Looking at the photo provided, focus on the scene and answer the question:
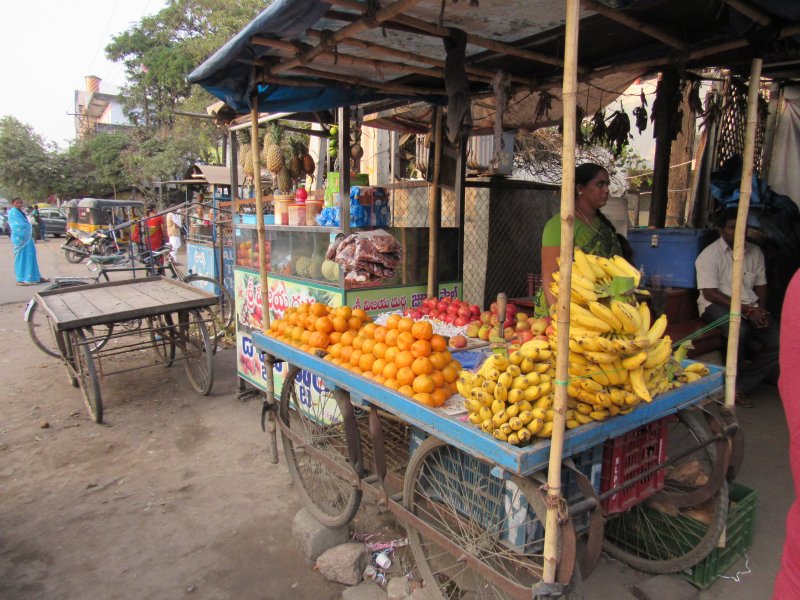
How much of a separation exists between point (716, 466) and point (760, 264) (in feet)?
9.65

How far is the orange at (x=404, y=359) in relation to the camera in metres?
2.52

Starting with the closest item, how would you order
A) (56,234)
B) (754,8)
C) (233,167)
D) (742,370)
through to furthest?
(754,8) → (742,370) → (233,167) → (56,234)

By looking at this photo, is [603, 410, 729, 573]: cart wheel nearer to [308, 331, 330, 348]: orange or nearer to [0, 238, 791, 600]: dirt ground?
[0, 238, 791, 600]: dirt ground

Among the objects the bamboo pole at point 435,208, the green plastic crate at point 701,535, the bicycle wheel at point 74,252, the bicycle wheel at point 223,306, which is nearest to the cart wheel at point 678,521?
the green plastic crate at point 701,535

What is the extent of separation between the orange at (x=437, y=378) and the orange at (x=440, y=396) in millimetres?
27

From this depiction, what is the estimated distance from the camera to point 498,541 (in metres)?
2.26

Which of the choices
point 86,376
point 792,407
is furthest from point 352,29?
point 86,376

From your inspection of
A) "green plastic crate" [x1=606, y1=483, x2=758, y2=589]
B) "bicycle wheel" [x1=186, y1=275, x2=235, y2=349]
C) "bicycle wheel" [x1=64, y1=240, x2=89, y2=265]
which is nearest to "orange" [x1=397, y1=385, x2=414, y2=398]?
"green plastic crate" [x1=606, y1=483, x2=758, y2=589]

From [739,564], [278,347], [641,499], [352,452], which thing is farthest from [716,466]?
[278,347]

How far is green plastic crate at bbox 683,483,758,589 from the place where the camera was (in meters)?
2.70

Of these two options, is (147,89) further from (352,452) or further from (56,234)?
(352,452)

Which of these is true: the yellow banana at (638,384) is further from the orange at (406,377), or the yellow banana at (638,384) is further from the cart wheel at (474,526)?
the orange at (406,377)

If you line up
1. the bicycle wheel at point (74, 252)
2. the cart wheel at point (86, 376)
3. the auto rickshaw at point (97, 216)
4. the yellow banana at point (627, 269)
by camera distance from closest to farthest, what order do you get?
the yellow banana at point (627, 269)
the cart wheel at point (86, 376)
the bicycle wheel at point (74, 252)
the auto rickshaw at point (97, 216)

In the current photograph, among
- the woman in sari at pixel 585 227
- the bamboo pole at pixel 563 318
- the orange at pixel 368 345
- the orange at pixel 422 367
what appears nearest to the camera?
the bamboo pole at pixel 563 318
